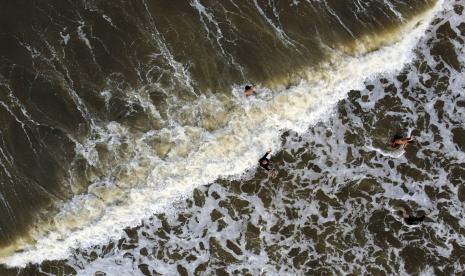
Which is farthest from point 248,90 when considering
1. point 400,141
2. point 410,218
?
point 410,218

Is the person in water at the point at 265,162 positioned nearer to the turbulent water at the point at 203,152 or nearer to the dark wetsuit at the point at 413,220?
the turbulent water at the point at 203,152

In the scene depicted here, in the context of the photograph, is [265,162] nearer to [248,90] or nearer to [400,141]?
[248,90]

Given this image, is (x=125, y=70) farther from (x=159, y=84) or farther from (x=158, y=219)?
(x=158, y=219)

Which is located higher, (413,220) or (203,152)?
(203,152)

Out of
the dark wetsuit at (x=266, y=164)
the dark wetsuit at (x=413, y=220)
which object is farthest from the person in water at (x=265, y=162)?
the dark wetsuit at (x=413, y=220)

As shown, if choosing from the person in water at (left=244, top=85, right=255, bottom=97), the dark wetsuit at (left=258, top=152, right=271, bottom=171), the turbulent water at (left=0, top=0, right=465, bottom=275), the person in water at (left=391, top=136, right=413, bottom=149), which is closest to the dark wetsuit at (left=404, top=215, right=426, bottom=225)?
the turbulent water at (left=0, top=0, right=465, bottom=275)

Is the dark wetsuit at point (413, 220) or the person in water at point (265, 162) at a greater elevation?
the person in water at point (265, 162)
